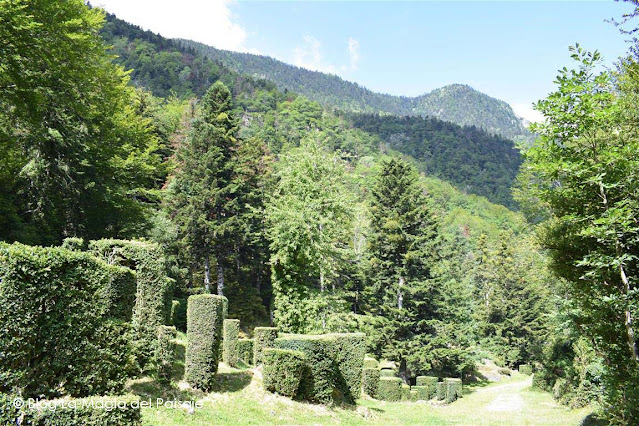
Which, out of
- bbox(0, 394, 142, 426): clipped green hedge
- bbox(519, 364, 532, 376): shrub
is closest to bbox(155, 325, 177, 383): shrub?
bbox(0, 394, 142, 426): clipped green hedge

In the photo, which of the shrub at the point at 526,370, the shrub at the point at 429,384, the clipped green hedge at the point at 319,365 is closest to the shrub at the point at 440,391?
the shrub at the point at 429,384

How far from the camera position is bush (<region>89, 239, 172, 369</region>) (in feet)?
32.7

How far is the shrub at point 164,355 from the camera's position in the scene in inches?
386

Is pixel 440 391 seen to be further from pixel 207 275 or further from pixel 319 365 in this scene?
pixel 207 275

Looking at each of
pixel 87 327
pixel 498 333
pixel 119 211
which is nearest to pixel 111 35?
pixel 119 211

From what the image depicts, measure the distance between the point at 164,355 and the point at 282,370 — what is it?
11.5ft

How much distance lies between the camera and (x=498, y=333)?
4644 centimetres

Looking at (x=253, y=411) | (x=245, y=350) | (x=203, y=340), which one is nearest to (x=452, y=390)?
→ (x=245, y=350)

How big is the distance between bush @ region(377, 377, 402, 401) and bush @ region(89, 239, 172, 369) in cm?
1238

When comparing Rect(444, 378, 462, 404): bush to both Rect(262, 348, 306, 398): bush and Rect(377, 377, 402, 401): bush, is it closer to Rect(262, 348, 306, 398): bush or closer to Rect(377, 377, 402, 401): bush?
Rect(377, 377, 402, 401): bush

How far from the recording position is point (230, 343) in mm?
15086

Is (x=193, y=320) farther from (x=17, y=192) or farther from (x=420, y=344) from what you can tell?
(x=420, y=344)

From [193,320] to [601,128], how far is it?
11424 mm

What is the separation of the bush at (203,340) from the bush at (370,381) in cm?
990
